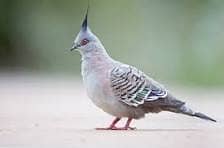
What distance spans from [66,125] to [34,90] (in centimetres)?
481

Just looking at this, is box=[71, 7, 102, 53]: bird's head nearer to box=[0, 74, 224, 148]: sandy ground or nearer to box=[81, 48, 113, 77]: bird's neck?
box=[81, 48, 113, 77]: bird's neck

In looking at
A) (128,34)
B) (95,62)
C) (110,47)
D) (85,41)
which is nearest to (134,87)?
(95,62)

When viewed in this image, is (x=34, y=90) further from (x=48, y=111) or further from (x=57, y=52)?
(x=57, y=52)

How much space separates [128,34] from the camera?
1791 centimetres

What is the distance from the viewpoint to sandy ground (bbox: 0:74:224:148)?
17.3 feet

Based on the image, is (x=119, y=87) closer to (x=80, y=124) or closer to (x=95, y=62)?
(x=95, y=62)

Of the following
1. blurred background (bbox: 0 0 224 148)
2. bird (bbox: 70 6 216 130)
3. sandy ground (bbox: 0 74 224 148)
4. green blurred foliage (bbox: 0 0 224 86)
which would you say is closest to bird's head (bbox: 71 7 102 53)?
bird (bbox: 70 6 216 130)

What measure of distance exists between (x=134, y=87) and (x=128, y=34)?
461 inches

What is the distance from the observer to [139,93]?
6.20 metres

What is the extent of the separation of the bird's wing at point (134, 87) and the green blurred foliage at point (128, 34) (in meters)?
8.87

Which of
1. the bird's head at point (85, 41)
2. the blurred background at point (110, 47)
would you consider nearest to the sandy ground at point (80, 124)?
the blurred background at point (110, 47)

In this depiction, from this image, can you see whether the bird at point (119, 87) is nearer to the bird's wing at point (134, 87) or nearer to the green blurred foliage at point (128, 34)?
the bird's wing at point (134, 87)

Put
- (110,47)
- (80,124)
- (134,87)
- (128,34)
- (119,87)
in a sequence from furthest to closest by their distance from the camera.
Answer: (128,34), (110,47), (80,124), (134,87), (119,87)

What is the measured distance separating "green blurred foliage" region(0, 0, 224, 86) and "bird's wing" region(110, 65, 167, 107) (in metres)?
8.87
